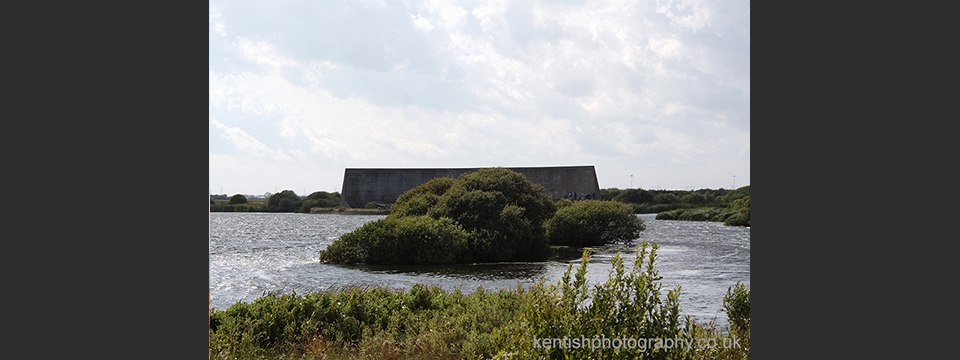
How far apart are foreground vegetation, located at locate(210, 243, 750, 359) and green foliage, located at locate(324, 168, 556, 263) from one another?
29.5 ft

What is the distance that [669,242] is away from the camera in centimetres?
1834

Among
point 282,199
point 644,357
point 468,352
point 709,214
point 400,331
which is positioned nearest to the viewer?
point 644,357

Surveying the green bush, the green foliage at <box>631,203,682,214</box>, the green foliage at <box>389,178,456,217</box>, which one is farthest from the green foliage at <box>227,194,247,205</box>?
the green foliage at <box>631,203,682,214</box>

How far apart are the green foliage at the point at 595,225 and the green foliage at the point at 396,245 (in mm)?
6206

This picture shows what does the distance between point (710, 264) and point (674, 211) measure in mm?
6825

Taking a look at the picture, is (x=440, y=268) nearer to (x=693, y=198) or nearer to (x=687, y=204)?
(x=687, y=204)

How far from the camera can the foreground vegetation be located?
12.0 ft

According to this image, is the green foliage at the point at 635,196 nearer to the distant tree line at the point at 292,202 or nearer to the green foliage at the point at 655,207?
the green foliage at the point at 655,207

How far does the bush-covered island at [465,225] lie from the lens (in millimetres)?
16062

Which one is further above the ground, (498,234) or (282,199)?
(282,199)

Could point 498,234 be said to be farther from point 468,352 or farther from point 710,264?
point 468,352
